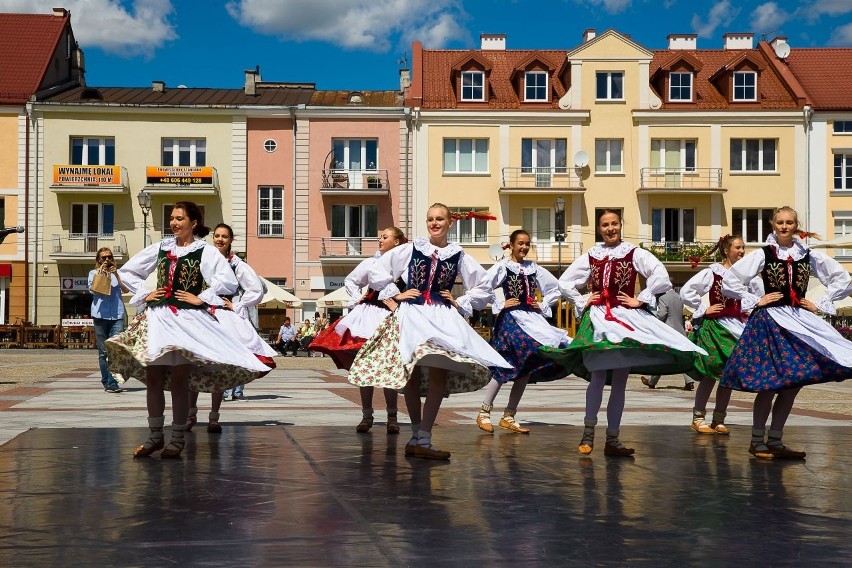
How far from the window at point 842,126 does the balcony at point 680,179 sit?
211 inches

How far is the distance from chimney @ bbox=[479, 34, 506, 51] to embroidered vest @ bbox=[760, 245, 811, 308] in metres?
41.9

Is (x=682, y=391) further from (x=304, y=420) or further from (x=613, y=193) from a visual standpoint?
(x=613, y=193)

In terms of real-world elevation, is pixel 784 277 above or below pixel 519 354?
above

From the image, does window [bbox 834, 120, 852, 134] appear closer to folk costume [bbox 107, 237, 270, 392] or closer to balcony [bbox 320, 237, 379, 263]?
balcony [bbox 320, 237, 379, 263]

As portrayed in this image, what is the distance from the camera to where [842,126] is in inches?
1793

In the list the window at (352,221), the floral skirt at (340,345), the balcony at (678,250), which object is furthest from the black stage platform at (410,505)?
the window at (352,221)

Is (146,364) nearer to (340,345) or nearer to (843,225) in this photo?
(340,345)

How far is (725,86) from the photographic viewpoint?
153 ft

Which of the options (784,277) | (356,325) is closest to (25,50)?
(356,325)

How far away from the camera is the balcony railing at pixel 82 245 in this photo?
4384 centimetres

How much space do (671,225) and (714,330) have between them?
36438 mm

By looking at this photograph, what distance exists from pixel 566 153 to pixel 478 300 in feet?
125

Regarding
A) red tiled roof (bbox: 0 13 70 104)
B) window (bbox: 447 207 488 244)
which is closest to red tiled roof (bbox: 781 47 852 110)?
window (bbox: 447 207 488 244)

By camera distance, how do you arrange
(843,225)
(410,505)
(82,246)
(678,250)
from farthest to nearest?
(843,225) → (678,250) → (82,246) → (410,505)
